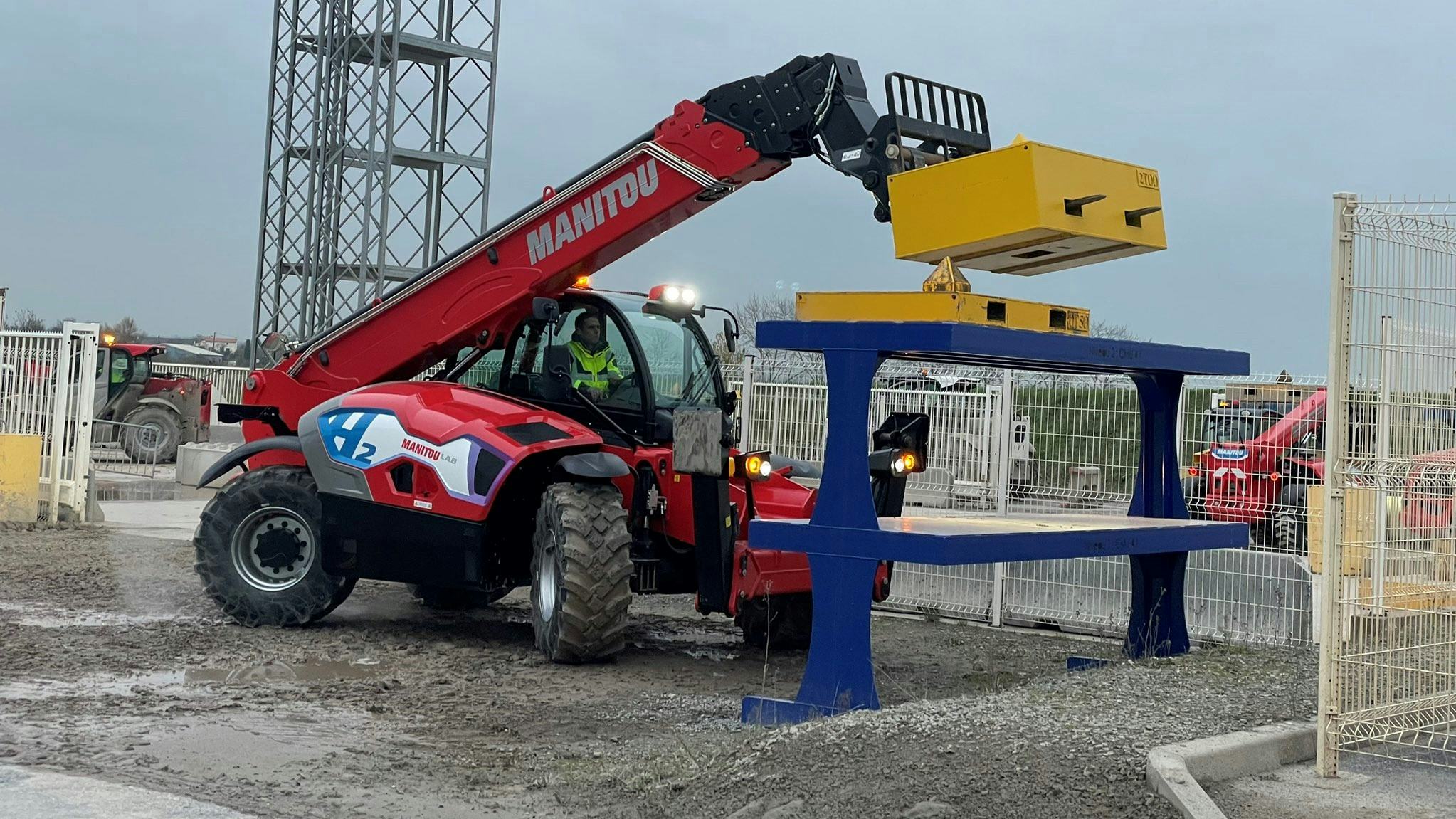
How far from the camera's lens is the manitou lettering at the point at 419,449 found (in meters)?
8.98

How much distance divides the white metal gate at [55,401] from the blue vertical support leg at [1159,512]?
36.5 ft

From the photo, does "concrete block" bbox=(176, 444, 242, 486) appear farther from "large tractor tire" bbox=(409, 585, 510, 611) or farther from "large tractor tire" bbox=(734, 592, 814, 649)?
"large tractor tire" bbox=(734, 592, 814, 649)

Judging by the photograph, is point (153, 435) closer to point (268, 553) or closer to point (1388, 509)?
point (268, 553)

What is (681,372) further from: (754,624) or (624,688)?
(624,688)

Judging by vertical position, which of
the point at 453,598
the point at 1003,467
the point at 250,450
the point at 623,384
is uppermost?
the point at 623,384

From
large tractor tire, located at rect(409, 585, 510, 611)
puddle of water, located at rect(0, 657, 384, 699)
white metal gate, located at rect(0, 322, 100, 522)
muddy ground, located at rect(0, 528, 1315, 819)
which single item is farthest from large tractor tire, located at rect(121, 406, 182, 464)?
puddle of water, located at rect(0, 657, 384, 699)

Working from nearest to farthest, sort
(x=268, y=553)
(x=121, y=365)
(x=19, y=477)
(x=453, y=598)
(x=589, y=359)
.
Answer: (x=589, y=359), (x=268, y=553), (x=453, y=598), (x=19, y=477), (x=121, y=365)

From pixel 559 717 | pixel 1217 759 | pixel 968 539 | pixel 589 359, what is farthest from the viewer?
pixel 589 359

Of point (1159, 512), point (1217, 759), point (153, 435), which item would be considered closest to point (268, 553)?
point (1159, 512)

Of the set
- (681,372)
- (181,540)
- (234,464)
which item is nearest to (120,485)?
(181,540)

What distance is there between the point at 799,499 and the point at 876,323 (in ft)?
9.75

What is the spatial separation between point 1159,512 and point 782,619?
256cm

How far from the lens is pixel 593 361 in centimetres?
951

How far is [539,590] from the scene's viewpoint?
28.5 ft
